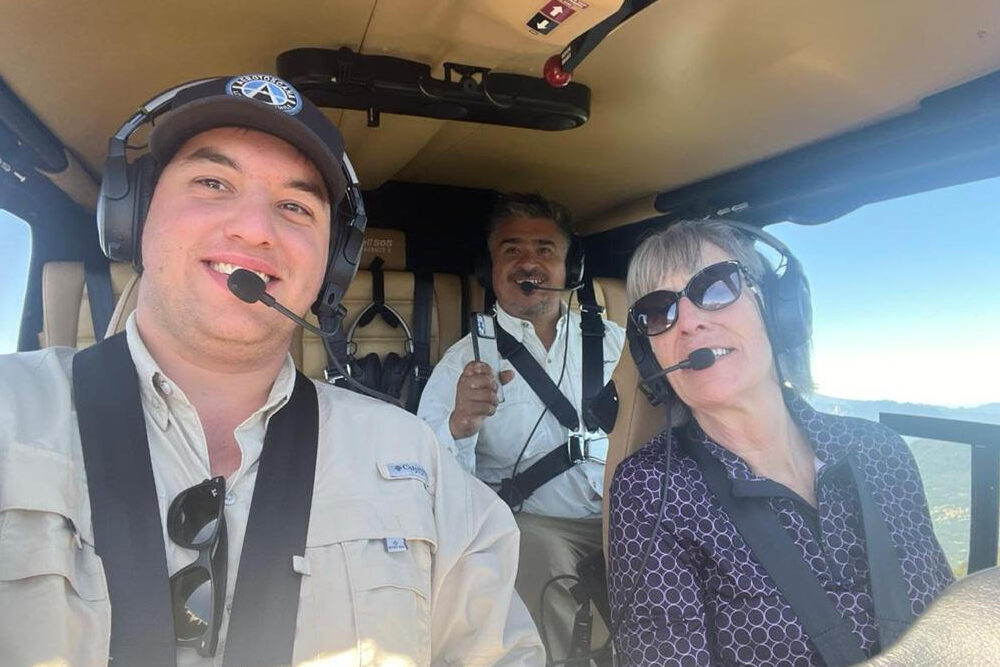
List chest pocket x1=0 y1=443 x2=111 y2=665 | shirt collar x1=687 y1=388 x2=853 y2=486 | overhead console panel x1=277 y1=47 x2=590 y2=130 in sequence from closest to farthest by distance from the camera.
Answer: chest pocket x1=0 y1=443 x2=111 y2=665
shirt collar x1=687 y1=388 x2=853 y2=486
overhead console panel x1=277 y1=47 x2=590 y2=130

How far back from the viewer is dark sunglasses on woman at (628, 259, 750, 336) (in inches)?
61.8

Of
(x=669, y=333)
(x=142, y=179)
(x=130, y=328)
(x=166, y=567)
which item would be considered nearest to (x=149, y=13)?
(x=142, y=179)

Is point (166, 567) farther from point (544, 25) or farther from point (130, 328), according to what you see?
point (544, 25)

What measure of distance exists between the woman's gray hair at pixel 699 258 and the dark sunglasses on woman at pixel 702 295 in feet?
0.14

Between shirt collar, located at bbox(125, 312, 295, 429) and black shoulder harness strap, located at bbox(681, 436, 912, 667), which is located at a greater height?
shirt collar, located at bbox(125, 312, 295, 429)

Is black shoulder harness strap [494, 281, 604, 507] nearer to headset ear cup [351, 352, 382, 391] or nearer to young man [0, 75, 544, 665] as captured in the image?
headset ear cup [351, 352, 382, 391]

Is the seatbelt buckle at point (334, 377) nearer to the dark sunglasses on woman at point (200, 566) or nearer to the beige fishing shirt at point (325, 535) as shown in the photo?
the beige fishing shirt at point (325, 535)

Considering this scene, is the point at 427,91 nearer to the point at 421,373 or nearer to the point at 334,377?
the point at 334,377

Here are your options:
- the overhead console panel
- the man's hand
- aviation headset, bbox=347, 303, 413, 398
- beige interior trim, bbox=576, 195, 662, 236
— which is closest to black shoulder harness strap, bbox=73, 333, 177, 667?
the overhead console panel

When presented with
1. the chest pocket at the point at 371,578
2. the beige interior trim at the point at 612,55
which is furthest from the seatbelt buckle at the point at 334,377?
the chest pocket at the point at 371,578

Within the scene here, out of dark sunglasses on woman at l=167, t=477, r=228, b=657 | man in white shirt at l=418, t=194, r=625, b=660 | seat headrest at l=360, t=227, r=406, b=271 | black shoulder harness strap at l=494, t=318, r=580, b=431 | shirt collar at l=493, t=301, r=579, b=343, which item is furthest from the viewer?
seat headrest at l=360, t=227, r=406, b=271

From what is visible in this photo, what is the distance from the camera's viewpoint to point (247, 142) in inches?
47.8

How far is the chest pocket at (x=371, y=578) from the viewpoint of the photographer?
1.06 metres

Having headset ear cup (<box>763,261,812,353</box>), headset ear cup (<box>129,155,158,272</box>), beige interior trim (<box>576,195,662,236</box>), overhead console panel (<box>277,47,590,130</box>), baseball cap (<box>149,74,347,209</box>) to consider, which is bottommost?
headset ear cup (<box>763,261,812,353</box>)
